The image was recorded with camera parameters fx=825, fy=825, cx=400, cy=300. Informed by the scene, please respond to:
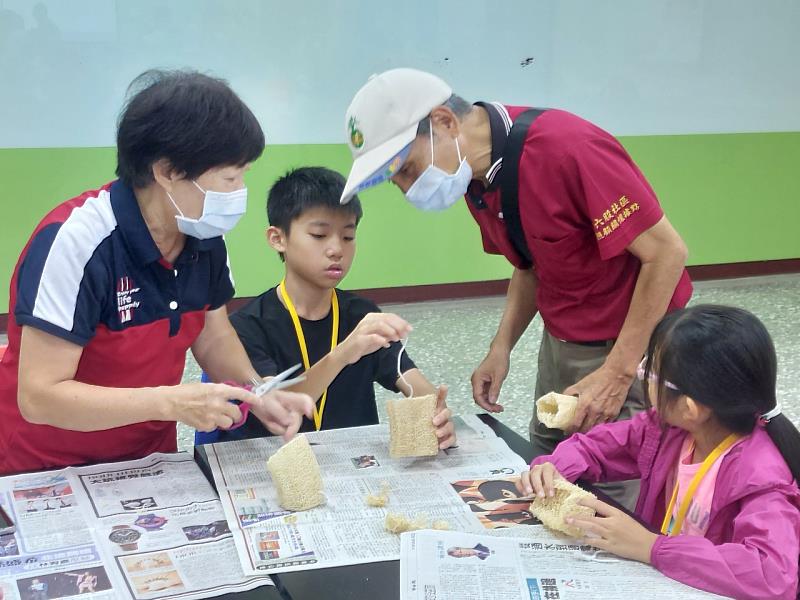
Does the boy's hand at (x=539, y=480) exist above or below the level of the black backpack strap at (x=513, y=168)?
below

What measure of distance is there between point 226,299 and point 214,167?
13.2 inches

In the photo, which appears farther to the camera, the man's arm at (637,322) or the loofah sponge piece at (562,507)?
the man's arm at (637,322)

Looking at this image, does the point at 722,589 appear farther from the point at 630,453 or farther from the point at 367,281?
the point at 367,281

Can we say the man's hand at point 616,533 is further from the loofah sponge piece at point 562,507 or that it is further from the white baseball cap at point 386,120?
the white baseball cap at point 386,120

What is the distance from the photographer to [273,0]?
171 inches

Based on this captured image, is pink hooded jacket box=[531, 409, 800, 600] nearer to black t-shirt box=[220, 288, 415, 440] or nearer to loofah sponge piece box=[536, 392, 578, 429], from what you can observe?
loofah sponge piece box=[536, 392, 578, 429]

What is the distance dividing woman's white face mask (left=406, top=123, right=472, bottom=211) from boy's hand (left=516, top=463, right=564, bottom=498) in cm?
64

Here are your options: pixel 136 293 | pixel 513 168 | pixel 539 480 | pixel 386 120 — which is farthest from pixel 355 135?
pixel 539 480

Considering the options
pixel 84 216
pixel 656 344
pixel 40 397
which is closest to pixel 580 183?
pixel 656 344

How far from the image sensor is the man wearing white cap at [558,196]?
5.47ft

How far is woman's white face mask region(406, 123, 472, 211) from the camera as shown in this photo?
1.76 m

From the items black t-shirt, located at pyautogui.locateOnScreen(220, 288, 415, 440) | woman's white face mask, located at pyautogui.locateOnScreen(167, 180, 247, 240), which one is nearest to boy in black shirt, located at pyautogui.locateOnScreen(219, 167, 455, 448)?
black t-shirt, located at pyautogui.locateOnScreen(220, 288, 415, 440)

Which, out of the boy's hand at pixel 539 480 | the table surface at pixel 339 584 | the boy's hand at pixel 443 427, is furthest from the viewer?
the boy's hand at pixel 443 427

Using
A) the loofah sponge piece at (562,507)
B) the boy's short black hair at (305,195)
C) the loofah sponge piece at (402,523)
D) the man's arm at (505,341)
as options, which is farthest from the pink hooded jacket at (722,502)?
the boy's short black hair at (305,195)
